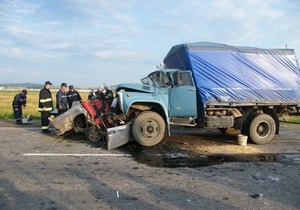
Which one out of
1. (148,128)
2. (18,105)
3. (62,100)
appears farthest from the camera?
(18,105)

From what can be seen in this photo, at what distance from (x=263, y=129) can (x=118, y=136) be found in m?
4.63

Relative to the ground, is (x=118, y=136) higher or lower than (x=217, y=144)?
higher

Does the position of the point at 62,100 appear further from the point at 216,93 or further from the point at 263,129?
the point at 263,129

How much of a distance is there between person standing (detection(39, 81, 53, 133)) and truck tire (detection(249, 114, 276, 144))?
676 centimetres

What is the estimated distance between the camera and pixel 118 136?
7855 mm

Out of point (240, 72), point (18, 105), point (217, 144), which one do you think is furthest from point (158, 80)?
point (18, 105)

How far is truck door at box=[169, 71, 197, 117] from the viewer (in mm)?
8469

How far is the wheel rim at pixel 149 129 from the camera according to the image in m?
8.04

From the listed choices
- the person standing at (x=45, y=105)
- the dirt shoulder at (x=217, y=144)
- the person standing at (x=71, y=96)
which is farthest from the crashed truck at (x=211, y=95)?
the person standing at (x=71, y=96)

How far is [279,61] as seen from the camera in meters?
9.45

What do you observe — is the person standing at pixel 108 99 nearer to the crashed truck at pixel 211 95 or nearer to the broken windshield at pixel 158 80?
the crashed truck at pixel 211 95

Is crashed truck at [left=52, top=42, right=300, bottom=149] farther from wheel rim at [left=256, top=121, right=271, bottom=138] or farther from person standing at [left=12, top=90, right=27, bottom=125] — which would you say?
person standing at [left=12, top=90, right=27, bottom=125]

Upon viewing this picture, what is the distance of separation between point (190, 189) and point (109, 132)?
3358 mm

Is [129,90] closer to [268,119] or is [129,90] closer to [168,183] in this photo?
[168,183]
